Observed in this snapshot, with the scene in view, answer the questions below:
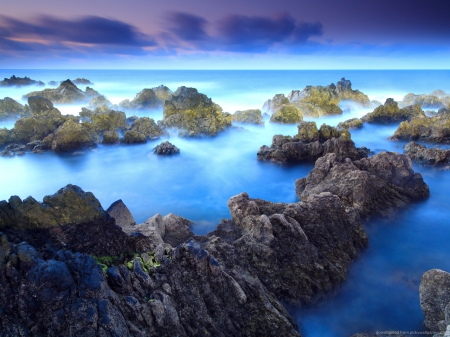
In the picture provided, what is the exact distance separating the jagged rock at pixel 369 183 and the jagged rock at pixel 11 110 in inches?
1147

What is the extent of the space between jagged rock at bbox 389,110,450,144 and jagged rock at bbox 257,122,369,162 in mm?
6432

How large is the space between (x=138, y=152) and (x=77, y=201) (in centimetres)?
1591

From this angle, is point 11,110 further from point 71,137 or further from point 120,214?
point 120,214

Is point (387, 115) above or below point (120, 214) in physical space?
above

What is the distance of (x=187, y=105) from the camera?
2780 centimetres

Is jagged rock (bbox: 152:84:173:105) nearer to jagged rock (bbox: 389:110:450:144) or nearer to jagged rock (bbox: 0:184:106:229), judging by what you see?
jagged rock (bbox: 389:110:450:144)

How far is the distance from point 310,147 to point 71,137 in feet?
56.9

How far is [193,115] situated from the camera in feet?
90.8

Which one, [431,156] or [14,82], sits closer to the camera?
[431,156]

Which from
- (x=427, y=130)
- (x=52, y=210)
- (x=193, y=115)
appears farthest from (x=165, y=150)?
(x=427, y=130)

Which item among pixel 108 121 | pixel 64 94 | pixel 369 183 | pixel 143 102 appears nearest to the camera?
pixel 369 183

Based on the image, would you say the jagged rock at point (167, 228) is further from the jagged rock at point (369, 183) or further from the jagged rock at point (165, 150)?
the jagged rock at point (165, 150)

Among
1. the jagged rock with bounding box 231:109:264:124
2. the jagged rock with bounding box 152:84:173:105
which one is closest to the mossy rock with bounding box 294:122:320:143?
the jagged rock with bounding box 231:109:264:124

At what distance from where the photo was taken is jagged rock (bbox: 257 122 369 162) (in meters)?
17.3
